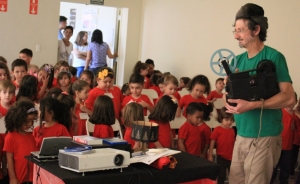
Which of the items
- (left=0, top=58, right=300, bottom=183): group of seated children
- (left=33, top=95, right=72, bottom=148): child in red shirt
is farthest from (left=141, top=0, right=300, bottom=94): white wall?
(left=33, top=95, right=72, bottom=148): child in red shirt

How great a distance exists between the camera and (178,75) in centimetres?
921

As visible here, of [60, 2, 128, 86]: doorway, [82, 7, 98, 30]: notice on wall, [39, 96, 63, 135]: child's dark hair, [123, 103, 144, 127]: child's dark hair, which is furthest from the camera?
[82, 7, 98, 30]: notice on wall

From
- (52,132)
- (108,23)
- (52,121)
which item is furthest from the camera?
(108,23)

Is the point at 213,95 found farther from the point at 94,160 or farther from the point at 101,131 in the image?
the point at 94,160

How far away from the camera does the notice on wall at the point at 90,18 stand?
452 inches

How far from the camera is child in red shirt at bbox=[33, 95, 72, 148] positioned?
12.9 feet

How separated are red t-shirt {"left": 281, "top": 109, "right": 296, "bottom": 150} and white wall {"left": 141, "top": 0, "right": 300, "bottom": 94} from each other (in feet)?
3.29

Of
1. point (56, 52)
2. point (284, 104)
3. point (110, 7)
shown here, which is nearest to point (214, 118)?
point (284, 104)

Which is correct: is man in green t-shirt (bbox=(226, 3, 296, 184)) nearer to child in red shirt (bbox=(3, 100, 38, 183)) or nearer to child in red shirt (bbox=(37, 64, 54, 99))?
child in red shirt (bbox=(3, 100, 38, 183))

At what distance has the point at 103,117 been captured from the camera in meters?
4.68

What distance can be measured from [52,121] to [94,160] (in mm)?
1695

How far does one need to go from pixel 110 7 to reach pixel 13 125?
7.37 m

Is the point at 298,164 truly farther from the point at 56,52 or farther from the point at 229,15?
the point at 56,52

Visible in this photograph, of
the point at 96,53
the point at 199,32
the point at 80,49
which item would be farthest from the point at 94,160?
the point at 80,49
